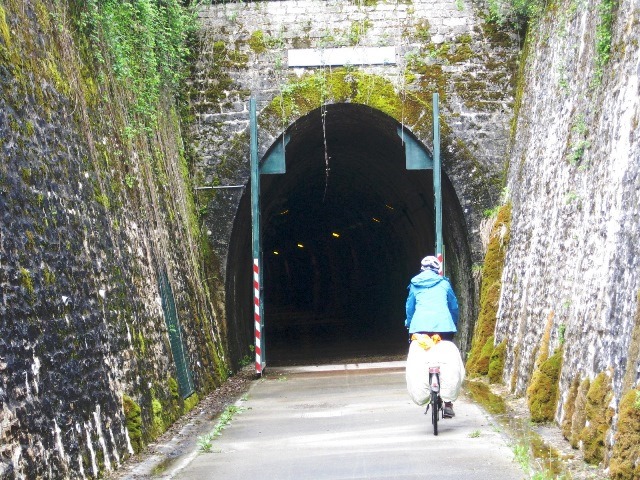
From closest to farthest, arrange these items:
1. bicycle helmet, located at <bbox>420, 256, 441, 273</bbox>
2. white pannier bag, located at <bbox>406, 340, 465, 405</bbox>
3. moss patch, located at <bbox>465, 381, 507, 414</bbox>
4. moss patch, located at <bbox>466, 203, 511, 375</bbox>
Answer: white pannier bag, located at <bbox>406, 340, 465, 405</bbox>
bicycle helmet, located at <bbox>420, 256, 441, 273</bbox>
moss patch, located at <bbox>465, 381, 507, 414</bbox>
moss patch, located at <bbox>466, 203, 511, 375</bbox>

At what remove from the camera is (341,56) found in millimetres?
14141

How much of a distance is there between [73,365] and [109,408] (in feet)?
2.47

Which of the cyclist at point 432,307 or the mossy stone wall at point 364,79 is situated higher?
the mossy stone wall at point 364,79

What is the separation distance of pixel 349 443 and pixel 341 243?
2306cm

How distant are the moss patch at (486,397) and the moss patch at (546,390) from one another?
2.84 feet

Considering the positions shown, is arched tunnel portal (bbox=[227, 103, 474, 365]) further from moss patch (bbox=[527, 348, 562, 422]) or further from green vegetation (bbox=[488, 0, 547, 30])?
moss patch (bbox=[527, 348, 562, 422])

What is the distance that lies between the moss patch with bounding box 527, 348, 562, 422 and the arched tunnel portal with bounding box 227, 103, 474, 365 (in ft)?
21.1

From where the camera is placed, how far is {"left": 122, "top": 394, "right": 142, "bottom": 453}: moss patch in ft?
23.5

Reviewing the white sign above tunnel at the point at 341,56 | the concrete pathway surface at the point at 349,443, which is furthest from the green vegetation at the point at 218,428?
the white sign above tunnel at the point at 341,56

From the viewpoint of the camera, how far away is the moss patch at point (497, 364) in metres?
11.3

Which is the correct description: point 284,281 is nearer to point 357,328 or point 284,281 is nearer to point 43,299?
point 357,328

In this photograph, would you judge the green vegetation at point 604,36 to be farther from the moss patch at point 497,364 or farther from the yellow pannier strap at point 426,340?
the moss patch at point 497,364

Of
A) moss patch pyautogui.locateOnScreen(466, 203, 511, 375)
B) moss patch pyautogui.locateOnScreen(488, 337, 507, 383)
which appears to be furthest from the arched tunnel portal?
moss patch pyautogui.locateOnScreen(488, 337, 507, 383)

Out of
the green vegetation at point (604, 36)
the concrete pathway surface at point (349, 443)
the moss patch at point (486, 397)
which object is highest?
the green vegetation at point (604, 36)
